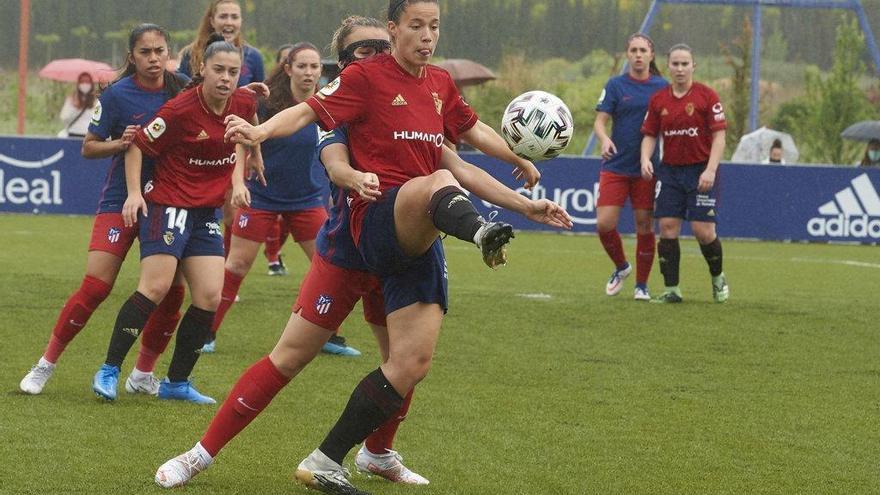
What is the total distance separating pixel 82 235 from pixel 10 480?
12316 millimetres

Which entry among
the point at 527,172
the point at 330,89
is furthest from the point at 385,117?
the point at 527,172

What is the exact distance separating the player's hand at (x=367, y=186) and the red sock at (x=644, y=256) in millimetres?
7801

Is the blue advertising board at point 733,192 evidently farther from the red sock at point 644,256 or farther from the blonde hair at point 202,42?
the blonde hair at point 202,42

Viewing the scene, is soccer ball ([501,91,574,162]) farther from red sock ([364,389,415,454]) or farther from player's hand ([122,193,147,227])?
player's hand ([122,193,147,227])

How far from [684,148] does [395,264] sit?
7.42 metres

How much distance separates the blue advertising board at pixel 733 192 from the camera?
19844 millimetres

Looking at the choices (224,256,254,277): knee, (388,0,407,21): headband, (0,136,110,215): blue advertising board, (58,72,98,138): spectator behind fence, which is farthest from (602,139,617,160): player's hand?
(58,72,98,138): spectator behind fence

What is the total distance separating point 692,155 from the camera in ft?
41.0

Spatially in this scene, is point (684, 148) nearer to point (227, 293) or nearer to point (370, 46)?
point (227, 293)

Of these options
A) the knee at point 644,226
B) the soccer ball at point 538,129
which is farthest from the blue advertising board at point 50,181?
the soccer ball at point 538,129

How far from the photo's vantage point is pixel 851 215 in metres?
20.1

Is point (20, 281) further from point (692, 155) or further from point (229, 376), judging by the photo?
point (692, 155)

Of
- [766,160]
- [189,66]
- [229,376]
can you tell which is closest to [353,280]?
[229,376]

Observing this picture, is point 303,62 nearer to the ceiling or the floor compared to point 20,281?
nearer to the ceiling
